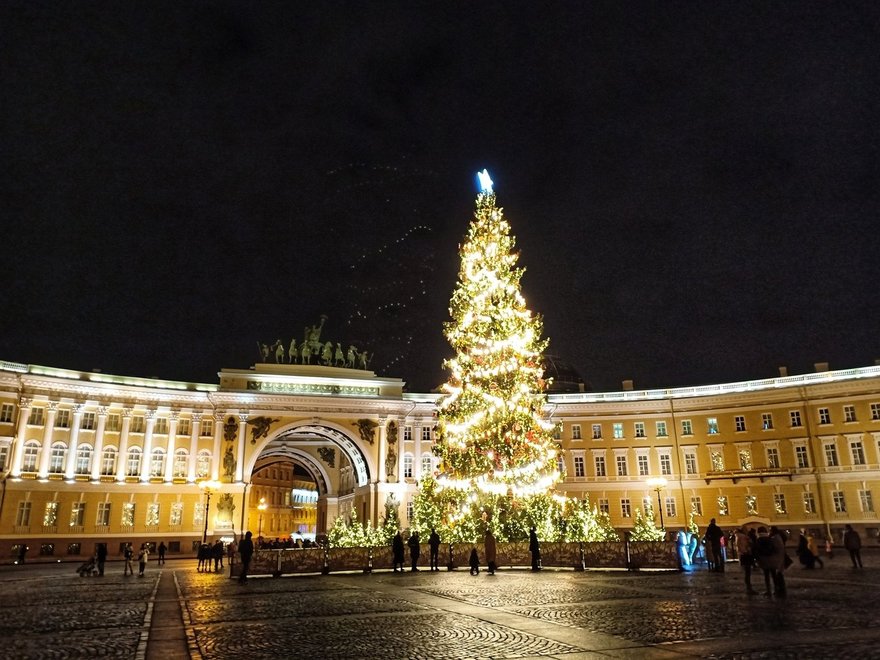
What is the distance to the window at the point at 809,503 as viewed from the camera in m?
52.5

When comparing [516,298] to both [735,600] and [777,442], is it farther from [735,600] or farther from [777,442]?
[777,442]

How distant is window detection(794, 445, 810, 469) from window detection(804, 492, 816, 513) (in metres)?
2.29

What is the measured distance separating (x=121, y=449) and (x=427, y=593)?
46.3 metres

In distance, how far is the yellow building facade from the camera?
51312 millimetres

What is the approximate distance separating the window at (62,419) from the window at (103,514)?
22.9ft

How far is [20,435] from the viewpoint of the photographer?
51125 millimetres

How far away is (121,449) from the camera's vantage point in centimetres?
5503

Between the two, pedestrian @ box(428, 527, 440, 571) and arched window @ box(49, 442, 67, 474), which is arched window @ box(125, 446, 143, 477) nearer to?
arched window @ box(49, 442, 67, 474)

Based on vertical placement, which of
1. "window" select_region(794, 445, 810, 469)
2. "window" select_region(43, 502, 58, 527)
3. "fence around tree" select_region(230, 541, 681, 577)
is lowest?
"fence around tree" select_region(230, 541, 681, 577)

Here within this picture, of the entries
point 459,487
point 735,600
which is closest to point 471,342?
point 459,487

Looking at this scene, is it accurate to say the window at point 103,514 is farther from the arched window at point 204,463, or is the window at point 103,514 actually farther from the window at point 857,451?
the window at point 857,451

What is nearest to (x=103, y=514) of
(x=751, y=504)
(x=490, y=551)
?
(x=490, y=551)

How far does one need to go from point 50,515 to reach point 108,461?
5.81m

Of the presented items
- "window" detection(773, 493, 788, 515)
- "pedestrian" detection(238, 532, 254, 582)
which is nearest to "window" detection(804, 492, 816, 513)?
"window" detection(773, 493, 788, 515)
